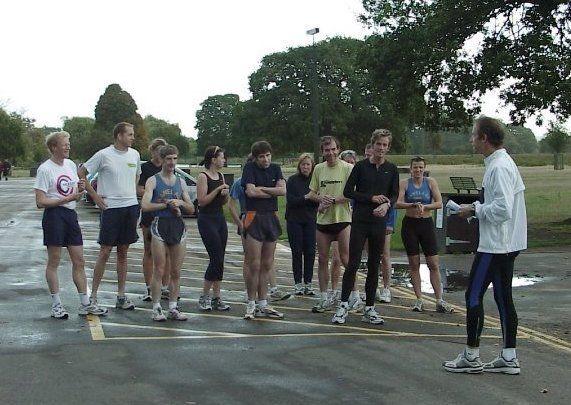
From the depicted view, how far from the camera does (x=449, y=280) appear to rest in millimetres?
12430

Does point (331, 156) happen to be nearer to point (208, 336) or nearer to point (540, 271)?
point (208, 336)

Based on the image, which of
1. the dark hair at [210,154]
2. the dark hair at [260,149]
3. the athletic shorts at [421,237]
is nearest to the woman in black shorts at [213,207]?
the dark hair at [210,154]

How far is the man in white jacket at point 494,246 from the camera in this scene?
21.1ft

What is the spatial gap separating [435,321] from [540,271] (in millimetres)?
5194

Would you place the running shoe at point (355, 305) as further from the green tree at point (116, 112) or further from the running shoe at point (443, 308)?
the green tree at point (116, 112)

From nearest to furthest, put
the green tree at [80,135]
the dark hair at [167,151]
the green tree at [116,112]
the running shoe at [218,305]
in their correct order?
1. the dark hair at [167,151]
2. the running shoe at [218,305]
3. the green tree at [80,135]
4. the green tree at [116,112]

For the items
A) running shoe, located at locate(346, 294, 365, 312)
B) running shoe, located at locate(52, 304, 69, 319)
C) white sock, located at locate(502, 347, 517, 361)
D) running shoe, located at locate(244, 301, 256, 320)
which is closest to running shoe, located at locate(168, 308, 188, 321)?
running shoe, located at locate(244, 301, 256, 320)

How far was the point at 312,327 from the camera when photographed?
27.3 ft

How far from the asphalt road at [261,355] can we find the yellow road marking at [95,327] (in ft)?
0.06

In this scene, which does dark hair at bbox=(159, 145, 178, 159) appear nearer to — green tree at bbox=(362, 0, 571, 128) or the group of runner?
the group of runner

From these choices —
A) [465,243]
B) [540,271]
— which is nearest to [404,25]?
[465,243]

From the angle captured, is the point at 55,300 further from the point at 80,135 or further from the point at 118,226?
the point at 80,135

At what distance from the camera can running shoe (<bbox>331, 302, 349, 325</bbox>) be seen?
8.56 m

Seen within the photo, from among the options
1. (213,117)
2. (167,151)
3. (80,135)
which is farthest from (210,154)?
(213,117)
